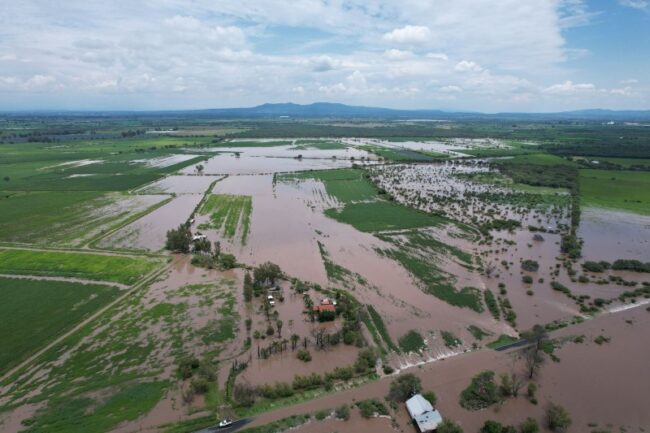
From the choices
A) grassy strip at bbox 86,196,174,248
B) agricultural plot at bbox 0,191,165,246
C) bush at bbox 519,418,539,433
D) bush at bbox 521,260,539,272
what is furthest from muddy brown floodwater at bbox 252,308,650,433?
agricultural plot at bbox 0,191,165,246

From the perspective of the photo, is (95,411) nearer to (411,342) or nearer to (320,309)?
(320,309)

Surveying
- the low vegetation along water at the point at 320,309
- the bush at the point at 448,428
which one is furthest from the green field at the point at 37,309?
the bush at the point at 448,428

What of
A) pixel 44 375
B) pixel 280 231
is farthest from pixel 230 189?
pixel 44 375

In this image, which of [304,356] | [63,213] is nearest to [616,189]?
[304,356]

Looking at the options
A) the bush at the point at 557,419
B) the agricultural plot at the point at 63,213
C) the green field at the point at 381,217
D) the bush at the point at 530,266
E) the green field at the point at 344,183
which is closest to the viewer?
the bush at the point at 557,419

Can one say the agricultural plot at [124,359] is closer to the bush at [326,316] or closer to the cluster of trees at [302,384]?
the cluster of trees at [302,384]
